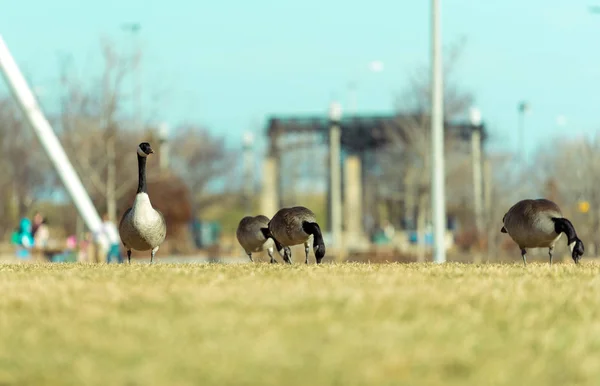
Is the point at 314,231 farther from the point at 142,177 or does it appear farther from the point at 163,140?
the point at 163,140

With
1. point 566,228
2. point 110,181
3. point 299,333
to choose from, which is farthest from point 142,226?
point 110,181

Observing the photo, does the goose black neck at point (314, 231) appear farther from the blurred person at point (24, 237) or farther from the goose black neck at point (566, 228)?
the blurred person at point (24, 237)

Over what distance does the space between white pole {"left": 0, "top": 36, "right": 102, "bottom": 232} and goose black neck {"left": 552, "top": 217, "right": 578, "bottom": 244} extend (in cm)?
1839

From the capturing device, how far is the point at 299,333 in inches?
275

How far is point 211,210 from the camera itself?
96.9 metres

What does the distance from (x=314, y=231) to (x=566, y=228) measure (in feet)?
11.3

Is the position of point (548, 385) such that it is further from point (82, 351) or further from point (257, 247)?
point (257, 247)

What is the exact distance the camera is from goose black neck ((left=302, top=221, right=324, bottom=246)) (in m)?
15.0

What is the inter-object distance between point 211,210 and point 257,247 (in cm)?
7886

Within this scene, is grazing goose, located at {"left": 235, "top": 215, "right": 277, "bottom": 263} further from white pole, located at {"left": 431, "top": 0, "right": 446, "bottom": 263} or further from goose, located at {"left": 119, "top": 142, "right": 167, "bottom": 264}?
white pole, located at {"left": 431, "top": 0, "right": 446, "bottom": 263}

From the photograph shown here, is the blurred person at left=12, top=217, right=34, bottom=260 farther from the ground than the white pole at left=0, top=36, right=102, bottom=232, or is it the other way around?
the white pole at left=0, top=36, right=102, bottom=232

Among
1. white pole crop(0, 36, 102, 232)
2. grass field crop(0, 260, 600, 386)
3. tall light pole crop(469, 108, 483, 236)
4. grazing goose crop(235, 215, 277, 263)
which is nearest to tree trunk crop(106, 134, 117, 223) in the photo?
white pole crop(0, 36, 102, 232)

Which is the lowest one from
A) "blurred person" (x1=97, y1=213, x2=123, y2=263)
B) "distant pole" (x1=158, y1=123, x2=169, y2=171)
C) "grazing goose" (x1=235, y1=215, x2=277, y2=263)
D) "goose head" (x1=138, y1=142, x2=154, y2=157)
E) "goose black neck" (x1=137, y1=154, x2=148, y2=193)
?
"blurred person" (x1=97, y1=213, x2=123, y2=263)

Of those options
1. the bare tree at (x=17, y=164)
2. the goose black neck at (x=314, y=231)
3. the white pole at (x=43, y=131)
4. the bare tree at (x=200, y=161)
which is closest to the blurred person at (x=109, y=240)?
the white pole at (x=43, y=131)
